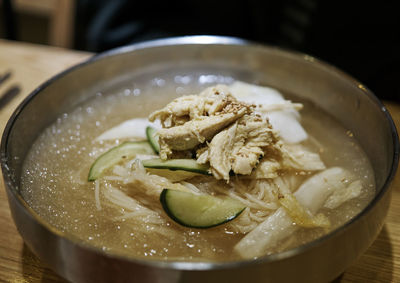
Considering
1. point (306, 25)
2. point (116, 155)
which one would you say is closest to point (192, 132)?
point (116, 155)

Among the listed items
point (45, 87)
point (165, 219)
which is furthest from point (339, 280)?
point (45, 87)

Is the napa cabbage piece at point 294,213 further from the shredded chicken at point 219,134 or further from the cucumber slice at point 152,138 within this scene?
the cucumber slice at point 152,138

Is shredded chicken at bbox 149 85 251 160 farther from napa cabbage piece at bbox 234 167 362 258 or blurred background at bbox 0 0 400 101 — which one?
blurred background at bbox 0 0 400 101

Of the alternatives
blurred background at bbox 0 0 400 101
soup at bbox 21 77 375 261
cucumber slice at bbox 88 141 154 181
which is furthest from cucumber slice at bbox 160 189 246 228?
blurred background at bbox 0 0 400 101

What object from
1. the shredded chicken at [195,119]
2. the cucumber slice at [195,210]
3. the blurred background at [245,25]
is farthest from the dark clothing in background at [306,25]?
the cucumber slice at [195,210]

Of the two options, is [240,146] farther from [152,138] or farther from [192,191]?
[152,138]

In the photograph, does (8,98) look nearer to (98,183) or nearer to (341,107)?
(98,183)
